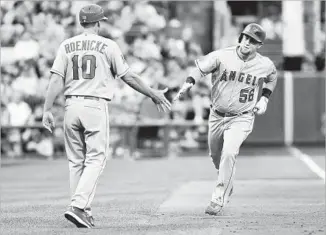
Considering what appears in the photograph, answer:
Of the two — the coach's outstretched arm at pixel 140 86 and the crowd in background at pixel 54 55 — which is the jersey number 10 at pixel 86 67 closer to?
the coach's outstretched arm at pixel 140 86

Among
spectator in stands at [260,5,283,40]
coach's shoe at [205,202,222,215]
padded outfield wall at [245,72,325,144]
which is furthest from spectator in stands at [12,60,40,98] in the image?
coach's shoe at [205,202,222,215]

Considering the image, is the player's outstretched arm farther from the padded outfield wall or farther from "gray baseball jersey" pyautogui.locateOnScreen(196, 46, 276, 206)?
the padded outfield wall

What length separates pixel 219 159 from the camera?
10.4m

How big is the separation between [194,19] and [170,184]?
8320 millimetres

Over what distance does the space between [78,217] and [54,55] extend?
12.0 meters

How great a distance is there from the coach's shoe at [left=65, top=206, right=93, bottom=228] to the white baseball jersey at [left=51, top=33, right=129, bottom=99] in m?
1.03

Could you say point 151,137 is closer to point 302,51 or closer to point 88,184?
point 302,51

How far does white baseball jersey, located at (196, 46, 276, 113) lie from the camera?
1009 centimetres

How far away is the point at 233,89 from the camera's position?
400 inches

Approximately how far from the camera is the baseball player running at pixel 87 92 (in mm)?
8727

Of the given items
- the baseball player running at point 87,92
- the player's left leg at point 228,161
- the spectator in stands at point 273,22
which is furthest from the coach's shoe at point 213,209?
the spectator in stands at point 273,22

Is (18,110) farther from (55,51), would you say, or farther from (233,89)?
(233,89)

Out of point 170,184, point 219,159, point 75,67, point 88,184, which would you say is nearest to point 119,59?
point 75,67

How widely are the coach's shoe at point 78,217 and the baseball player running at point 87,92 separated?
9 cm
